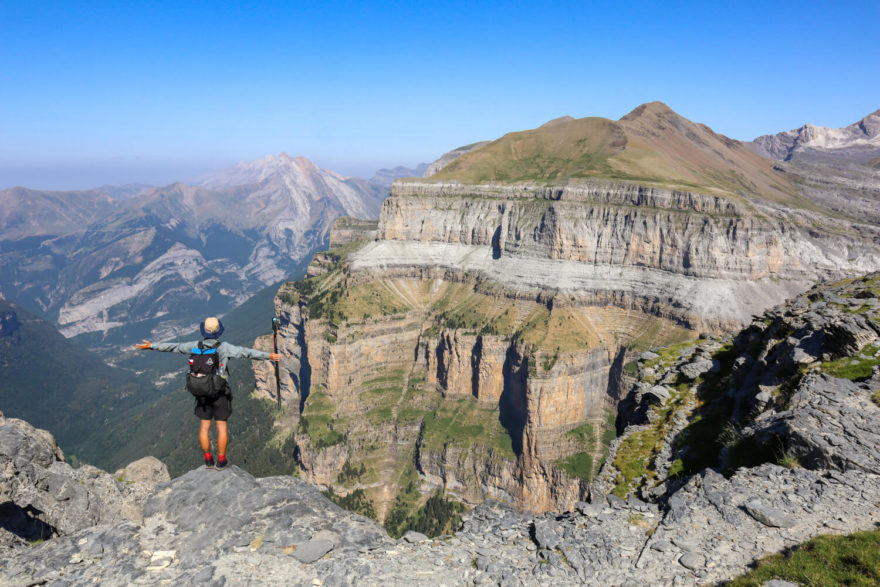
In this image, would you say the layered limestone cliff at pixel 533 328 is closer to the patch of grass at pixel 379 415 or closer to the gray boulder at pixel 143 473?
the patch of grass at pixel 379 415

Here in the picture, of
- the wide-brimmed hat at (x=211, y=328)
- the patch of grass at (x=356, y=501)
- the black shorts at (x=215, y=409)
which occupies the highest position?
the wide-brimmed hat at (x=211, y=328)

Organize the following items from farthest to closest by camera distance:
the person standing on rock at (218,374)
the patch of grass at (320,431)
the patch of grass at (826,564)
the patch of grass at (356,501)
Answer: the patch of grass at (320,431), the patch of grass at (356,501), the person standing on rock at (218,374), the patch of grass at (826,564)

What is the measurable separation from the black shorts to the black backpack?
0.28 m

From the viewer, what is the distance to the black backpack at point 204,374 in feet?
61.2

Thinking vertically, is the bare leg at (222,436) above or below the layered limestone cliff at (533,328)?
above

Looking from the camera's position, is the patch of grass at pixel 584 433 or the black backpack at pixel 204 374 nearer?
the black backpack at pixel 204 374

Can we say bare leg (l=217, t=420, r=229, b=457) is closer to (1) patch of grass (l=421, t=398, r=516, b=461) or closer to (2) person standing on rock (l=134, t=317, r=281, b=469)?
(2) person standing on rock (l=134, t=317, r=281, b=469)

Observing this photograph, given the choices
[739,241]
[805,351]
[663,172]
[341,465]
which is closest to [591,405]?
[739,241]

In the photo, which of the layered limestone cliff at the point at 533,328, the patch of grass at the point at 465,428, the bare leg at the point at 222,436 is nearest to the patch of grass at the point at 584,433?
the layered limestone cliff at the point at 533,328

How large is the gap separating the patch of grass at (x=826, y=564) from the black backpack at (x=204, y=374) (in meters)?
18.9

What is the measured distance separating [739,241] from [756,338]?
131 metres

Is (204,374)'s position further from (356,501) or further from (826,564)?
(356,501)

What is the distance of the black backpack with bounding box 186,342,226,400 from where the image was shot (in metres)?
18.6

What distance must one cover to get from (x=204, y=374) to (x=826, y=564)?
843 inches
